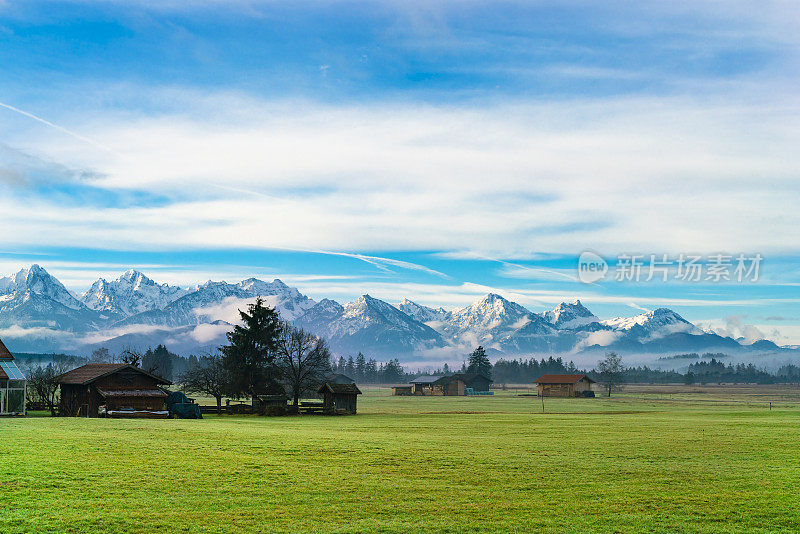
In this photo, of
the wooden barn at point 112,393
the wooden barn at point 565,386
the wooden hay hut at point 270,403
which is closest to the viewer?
the wooden barn at point 112,393

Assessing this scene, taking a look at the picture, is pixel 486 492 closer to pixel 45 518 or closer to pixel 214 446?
pixel 45 518

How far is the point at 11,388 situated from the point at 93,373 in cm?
827

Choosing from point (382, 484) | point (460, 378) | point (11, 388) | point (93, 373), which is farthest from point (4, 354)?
point (460, 378)

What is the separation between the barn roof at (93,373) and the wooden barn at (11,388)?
513 cm

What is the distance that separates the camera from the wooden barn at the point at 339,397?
83375 mm

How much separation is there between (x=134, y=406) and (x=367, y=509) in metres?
51.6

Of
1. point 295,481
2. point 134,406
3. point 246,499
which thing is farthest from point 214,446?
point 134,406

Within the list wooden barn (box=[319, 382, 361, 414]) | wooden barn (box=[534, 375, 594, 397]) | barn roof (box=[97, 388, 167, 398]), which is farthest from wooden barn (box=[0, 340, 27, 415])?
wooden barn (box=[534, 375, 594, 397])

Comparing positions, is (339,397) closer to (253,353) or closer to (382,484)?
(253,353)

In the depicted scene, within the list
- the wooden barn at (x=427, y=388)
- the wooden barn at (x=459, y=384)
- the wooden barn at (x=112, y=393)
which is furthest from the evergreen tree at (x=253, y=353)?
the wooden barn at (x=427, y=388)

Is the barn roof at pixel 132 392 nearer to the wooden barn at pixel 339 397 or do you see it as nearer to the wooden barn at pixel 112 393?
the wooden barn at pixel 112 393

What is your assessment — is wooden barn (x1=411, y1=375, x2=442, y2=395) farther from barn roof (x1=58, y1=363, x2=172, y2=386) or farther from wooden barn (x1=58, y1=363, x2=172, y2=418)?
barn roof (x1=58, y1=363, x2=172, y2=386)

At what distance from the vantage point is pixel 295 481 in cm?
2656

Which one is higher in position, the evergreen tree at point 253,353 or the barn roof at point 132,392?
the evergreen tree at point 253,353
